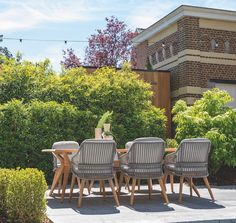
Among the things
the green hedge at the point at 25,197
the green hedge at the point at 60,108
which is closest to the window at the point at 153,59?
the green hedge at the point at 60,108

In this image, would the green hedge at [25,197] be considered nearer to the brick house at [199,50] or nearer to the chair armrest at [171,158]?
the chair armrest at [171,158]

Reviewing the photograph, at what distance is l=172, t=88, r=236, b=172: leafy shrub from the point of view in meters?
11.3

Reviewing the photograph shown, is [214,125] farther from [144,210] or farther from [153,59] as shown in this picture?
[153,59]

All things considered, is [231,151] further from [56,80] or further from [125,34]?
[125,34]

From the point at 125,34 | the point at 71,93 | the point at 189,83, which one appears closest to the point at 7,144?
the point at 71,93

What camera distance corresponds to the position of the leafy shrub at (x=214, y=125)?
37.0 feet

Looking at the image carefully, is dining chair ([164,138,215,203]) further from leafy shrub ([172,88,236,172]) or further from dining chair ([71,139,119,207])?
leafy shrub ([172,88,236,172])

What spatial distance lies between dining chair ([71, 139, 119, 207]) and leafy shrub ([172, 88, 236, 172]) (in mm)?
4146

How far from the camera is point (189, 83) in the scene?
14367 millimetres

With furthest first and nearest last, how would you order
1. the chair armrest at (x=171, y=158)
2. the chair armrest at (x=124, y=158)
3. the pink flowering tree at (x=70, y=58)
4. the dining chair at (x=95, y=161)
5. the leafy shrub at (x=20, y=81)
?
the pink flowering tree at (x=70, y=58)
the leafy shrub at (x=20, y=81)
the chair armrest at (x=171, y=158)
the chair armrest at (x=124, y=158)
the dining chair at (x=95, y=161)

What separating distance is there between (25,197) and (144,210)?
203cm

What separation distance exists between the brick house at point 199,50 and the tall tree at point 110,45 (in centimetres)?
1298

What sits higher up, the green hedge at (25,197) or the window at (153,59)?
the window at (153,59)

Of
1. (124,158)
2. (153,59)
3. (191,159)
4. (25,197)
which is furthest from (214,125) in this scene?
(25,197)
